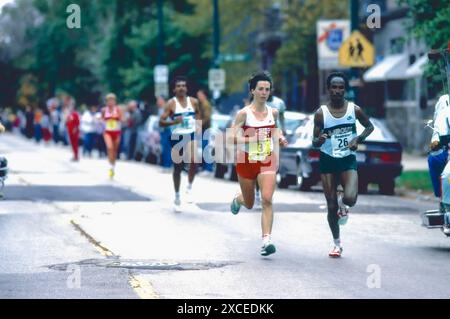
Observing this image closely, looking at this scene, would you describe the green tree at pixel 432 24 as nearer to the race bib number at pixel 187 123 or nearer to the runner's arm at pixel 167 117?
the race bib number at pixel 187 123

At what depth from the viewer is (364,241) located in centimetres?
1636

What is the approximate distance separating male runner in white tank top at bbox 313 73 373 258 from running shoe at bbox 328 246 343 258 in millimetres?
119

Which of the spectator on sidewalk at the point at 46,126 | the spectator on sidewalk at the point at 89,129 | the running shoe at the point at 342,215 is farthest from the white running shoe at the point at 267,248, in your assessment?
the spectator on sidewalk at the point at 46,126

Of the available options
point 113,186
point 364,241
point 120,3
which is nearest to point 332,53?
point 113,186

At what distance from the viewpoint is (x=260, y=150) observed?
14.8 m

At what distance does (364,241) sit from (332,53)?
16728 millimetres

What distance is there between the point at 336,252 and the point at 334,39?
18.7m

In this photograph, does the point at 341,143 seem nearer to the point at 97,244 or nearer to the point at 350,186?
the point at 350,186

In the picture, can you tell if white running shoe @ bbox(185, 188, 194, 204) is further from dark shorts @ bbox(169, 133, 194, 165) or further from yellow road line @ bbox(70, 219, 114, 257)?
yellow road line @ bbox(70, 219, 114, 257)

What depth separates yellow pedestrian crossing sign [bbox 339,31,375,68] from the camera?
2959 centimetres

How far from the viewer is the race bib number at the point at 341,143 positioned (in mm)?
14773

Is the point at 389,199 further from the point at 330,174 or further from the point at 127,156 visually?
the point at 127,156

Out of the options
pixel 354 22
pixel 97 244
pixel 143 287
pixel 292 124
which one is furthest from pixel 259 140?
pixel 354 22

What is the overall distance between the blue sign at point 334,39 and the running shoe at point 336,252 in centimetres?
1837
